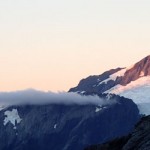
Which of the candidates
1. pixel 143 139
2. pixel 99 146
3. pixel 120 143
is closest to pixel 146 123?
pixel 143 139

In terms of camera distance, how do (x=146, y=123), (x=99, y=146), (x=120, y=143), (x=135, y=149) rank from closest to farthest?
(x=135, y=149) < (x=146, y=123) < (x=120, y=143) < (x=99, y=146)

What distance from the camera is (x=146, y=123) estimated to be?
343 feet

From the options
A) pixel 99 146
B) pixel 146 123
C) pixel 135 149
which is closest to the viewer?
pixel 135 149

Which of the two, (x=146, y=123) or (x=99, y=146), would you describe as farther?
(x=99, y=146)

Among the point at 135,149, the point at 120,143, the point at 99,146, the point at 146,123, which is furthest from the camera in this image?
the point at 99,146

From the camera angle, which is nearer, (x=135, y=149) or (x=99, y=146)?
(x=135, y=149)

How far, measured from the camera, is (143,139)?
9444 centimetres

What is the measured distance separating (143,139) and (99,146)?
40.7 meters

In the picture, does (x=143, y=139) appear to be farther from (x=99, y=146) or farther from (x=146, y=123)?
(x=99, y=146)

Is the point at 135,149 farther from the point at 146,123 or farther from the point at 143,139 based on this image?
the point at 146,123

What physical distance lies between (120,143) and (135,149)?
34271 mm

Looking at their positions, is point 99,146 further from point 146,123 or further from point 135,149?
point 135,149

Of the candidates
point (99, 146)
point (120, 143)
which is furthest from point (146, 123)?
point (99, 146)

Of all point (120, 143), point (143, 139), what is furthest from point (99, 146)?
point (143, 139)
